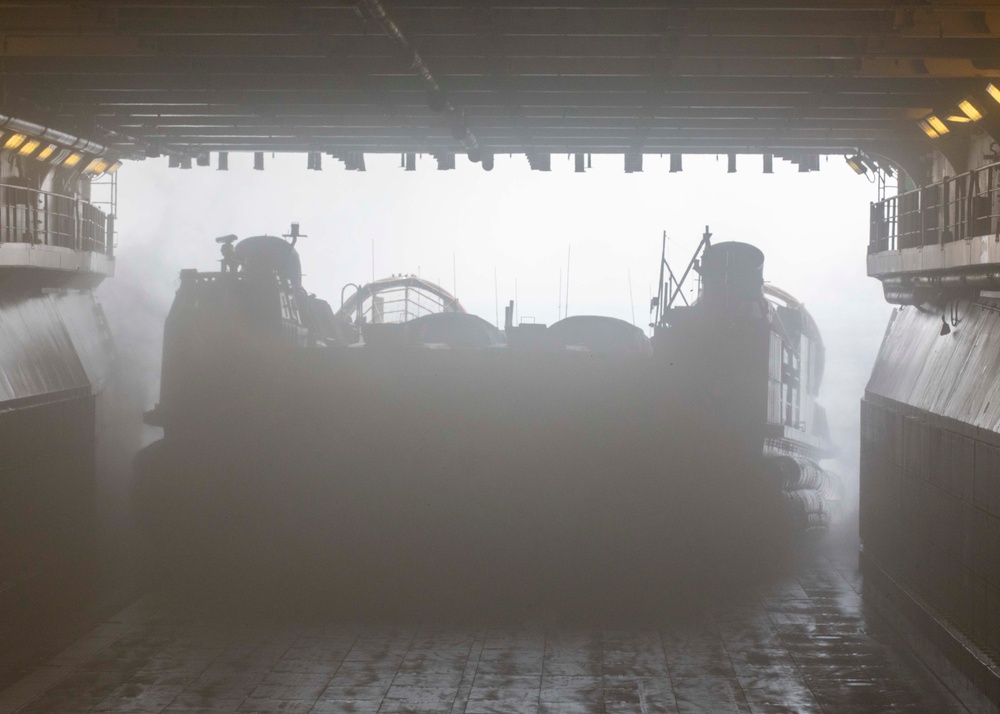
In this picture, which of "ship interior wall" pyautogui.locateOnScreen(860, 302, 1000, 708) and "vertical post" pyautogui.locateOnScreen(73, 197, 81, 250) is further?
"vertical post" pyautogui.locateOnScreen(73, 197, 81, 250)

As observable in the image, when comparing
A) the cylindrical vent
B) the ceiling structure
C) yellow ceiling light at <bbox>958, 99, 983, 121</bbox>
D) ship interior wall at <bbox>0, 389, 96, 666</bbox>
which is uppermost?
the ceiling structure

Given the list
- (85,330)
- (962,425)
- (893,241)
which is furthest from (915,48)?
(85,330)

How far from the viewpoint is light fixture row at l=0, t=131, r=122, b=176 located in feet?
52.4

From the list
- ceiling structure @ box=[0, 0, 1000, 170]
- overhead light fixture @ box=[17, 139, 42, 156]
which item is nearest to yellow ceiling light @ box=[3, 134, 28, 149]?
overhead light fixture @ box=[17, 139, 42, 156]

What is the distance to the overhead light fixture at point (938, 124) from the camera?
1466 centimetres

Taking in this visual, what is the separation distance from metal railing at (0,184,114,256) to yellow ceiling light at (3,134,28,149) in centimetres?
60

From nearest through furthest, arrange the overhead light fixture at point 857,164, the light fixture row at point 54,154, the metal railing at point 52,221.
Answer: the metal railing at point 52,221 → the light fixture row at point 54,154 → the overhead light fixture at point 857,164

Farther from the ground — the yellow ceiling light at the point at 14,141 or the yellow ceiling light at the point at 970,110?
the yellow ceiling light at the point at 970,110

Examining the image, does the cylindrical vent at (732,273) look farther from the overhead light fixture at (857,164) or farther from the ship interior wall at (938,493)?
the ship interior wall at (938,493)

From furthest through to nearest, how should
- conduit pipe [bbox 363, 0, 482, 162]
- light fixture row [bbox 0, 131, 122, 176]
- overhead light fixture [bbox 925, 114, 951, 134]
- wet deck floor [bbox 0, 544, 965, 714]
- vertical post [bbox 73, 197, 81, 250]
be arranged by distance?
vertical post [bbox 73, 197, 81, 250] → light fixture row [bbox 0, 131, 122, 176] → overhead light fixture [bbox 925, 114, 951, 134] → conduit pipe [bbox 363, 0, 482, 162] → wet deck floor [bbox 0, 544, 965, 714]

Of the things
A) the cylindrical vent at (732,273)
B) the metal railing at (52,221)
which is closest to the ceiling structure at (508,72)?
the metal railing at (52,221)

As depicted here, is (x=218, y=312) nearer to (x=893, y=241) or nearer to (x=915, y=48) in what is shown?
(x=893, y=241)

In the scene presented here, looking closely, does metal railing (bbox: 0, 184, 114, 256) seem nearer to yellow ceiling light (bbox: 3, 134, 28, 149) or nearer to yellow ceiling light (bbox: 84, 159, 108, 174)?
yellow ceiling light (bbox: 3, 134, 28, 149)

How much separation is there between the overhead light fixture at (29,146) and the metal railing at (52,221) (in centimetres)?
58
